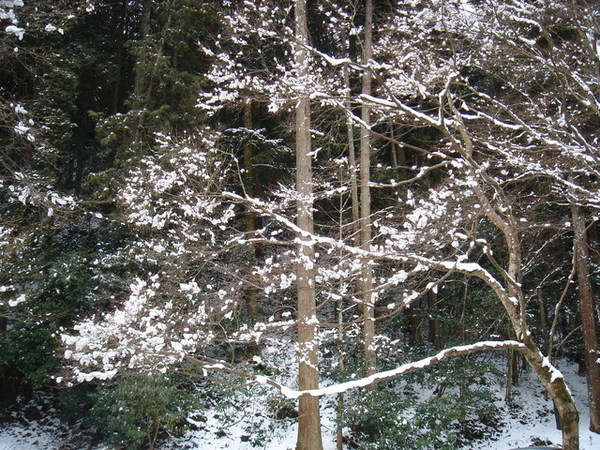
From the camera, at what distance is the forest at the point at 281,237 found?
553cm

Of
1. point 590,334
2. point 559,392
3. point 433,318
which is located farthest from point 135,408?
point 590,334

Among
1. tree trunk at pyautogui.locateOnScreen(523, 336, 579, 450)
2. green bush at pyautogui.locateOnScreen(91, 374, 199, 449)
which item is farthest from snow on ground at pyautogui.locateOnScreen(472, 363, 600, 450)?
green bush at pyautogui.locateOnScreen(91, 374, 199, 449)

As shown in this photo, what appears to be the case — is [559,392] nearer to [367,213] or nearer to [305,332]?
[305,332]

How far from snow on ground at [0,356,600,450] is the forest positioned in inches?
2.7

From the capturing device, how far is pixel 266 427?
30.1ft

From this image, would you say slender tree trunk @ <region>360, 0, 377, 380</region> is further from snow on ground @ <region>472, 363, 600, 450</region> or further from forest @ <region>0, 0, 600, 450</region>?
snow on ground @ <region>472, 363, 600, 450</region>

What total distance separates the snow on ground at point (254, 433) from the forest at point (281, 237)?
0.07m

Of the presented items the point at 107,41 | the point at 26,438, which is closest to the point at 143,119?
the point at 107,41

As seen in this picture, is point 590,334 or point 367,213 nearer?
point 367,213

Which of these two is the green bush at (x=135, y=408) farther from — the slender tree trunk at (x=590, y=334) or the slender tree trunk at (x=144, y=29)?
the slender tree trunk at (x=590, y=334)

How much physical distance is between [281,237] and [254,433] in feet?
18.1

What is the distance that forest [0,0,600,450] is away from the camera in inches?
218

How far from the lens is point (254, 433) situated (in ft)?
29.0

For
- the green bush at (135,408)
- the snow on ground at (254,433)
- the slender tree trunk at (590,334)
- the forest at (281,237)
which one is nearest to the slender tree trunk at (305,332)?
the forest at (281,237)
